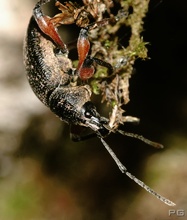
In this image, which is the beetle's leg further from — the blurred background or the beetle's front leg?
the blurred background

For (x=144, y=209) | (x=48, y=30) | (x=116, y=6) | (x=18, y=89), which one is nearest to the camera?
(x=48, y=30)

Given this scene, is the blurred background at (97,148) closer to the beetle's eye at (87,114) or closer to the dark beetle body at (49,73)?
the dark beetle body at (49,73)

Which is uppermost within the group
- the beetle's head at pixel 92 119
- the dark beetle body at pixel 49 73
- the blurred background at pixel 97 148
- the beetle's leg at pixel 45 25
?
the beetle's leg at pixel 45 25

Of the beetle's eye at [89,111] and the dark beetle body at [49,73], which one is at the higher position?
the dark beetle body at [49,73]

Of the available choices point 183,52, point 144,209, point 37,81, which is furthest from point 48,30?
point 144,209

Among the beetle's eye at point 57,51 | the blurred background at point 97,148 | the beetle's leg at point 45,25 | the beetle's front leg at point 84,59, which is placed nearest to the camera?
the beetle's front leg at point 84,59

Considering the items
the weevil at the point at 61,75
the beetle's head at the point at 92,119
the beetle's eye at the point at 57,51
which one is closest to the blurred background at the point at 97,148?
the weevil at the point at 61,75

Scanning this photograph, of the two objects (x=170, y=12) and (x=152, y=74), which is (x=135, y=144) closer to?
(x=152, y=74)
